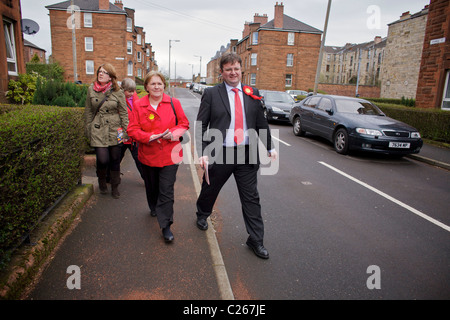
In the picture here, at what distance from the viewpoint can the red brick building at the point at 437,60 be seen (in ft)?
42.4

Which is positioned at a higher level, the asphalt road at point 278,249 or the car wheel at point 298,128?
the car wheel at point 298,128

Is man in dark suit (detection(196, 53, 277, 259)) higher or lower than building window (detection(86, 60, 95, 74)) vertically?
lower

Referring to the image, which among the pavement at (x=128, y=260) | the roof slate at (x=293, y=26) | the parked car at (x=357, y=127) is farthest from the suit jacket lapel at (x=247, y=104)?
the roof slate at (x=293, y=26)

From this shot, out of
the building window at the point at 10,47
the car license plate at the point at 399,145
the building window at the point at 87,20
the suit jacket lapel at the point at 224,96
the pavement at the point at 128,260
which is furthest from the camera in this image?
the building window at the point at 87,20

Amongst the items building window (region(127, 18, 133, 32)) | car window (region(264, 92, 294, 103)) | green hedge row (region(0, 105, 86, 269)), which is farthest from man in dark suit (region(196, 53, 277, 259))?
building window (region(127, 18, 133, 32))

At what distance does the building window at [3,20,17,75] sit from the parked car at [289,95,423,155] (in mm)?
10569

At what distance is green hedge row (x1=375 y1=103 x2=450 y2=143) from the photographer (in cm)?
1084

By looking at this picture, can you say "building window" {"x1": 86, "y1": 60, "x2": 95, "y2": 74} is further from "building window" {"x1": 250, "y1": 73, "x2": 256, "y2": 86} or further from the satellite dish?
the satellite dish

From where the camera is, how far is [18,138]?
285 centimetres

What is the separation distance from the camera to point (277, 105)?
16344mm

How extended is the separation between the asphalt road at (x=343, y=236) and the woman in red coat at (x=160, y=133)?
0.89m

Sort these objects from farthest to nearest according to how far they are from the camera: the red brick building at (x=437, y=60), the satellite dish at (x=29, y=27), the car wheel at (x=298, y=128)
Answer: the red brick building at (x=437, y=60)
the car wheel at (x=298, y=128)
the satellite dish at (x=29, y=27)

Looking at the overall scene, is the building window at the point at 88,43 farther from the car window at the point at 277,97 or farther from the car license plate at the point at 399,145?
the car license plate at the point at 399,145
